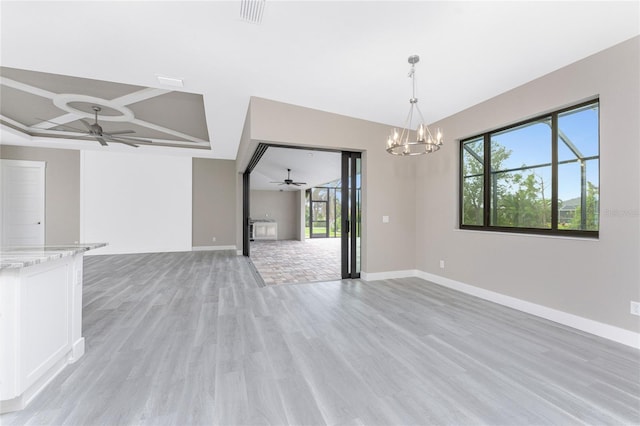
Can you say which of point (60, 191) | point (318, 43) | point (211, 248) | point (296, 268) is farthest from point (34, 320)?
point (60, 191)

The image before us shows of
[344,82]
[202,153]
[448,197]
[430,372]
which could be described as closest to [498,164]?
[448,197]

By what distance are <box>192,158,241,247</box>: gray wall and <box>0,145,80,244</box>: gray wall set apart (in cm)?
295

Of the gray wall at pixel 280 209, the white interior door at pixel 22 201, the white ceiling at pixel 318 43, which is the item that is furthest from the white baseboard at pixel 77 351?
the gray wall at pixel 280 209

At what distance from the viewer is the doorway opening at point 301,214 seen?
5.03m

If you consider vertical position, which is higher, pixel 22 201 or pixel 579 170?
pixel 579 170

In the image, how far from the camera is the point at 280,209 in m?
13.0

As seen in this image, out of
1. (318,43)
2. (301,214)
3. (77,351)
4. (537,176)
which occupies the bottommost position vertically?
(77,351)

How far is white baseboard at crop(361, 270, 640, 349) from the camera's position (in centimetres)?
254

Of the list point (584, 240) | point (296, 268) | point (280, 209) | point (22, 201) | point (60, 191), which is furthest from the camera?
point (280, 209)

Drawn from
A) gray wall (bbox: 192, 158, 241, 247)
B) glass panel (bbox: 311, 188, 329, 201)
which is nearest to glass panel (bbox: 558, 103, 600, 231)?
gray wall (bbox: 192, 158, 241, 247)

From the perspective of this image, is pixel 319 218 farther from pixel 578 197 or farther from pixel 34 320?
pixel 34 320

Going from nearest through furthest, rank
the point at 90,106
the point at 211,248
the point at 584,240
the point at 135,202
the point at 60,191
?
the point at 584,240 → the point at 90,106 → the point at 60,191 → the point at 135,202 → the point at 211,248

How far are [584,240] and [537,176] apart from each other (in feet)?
3.17

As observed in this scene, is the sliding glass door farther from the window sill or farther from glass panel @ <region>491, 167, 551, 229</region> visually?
glass panel @ <region>491, 167, 551, 229</region>
